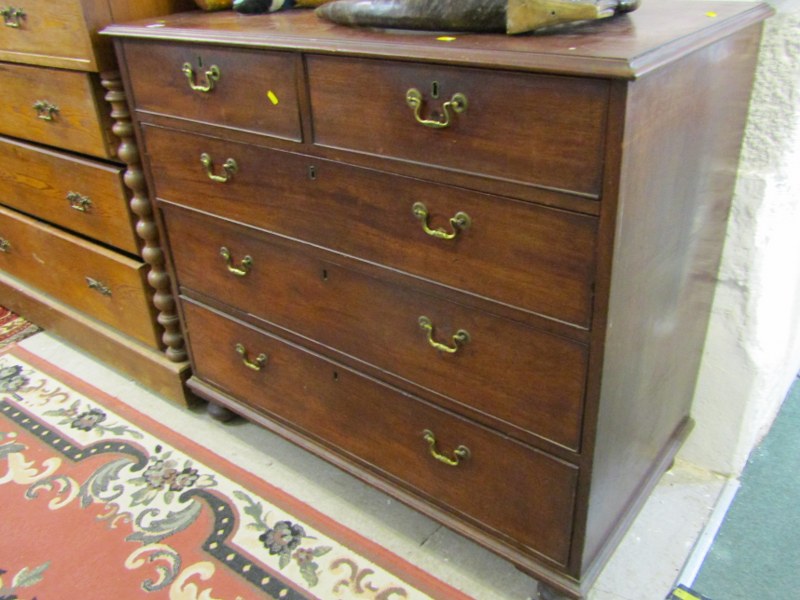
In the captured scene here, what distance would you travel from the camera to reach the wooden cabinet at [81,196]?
133 centimetres

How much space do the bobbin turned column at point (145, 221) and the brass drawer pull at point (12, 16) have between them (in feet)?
0.86

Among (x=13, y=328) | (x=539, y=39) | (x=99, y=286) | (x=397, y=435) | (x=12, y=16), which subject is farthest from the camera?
(x=13, y=328)

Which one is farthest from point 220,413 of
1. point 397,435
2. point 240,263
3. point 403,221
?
point 403,221

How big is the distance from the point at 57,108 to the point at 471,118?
104 centimetres

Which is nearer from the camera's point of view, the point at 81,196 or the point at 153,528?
the point at 153,528

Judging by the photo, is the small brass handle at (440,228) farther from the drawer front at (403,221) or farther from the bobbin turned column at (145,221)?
the bobbin turned column at (145,221)

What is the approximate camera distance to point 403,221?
966mm

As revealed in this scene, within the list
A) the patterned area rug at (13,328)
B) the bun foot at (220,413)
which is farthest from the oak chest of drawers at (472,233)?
the patterned area rug at (13,328)

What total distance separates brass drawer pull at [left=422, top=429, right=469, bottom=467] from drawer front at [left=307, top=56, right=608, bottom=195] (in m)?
0.45

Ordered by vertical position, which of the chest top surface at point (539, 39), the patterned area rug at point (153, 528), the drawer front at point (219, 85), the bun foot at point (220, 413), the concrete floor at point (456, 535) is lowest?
the concrete floor at point (456, 535)

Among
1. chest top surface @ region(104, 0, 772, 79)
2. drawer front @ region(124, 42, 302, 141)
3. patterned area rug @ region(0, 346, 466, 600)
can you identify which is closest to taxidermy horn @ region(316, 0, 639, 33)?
chest top surface @ region(104, 0, 772, 79)

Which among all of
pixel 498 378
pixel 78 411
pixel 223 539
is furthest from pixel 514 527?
pixel 78 411

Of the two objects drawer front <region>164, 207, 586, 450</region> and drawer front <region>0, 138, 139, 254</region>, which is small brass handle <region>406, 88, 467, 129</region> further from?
drawer front <region>0, 138, 139, 254</region>

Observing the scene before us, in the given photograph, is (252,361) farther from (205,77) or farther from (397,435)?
(205,77)
